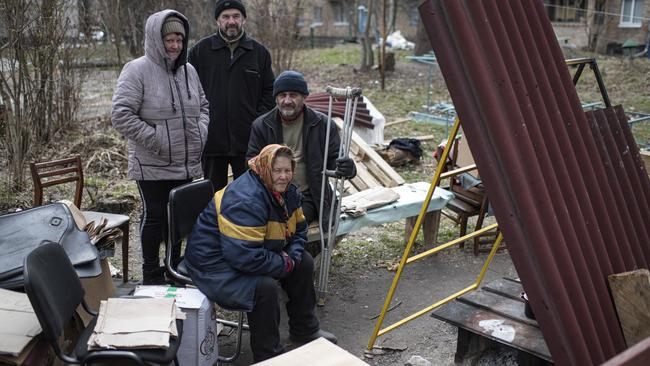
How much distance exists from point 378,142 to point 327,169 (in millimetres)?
4252

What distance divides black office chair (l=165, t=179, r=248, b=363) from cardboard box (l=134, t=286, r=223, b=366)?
21 cm

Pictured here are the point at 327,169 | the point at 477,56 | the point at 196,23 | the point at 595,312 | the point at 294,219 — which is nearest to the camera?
the point at 477,56

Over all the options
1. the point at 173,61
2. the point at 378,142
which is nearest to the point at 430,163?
the point at 378,142

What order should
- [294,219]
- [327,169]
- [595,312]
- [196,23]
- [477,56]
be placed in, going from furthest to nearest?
[196,23] → [327,169] → [294,219] → [595,312] → [477,56]

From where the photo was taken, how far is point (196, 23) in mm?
13008

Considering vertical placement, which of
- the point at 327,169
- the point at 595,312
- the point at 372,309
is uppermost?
the point at 327,169

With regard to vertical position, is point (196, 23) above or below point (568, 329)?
above

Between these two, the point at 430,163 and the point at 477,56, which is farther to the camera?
the point at 430,163

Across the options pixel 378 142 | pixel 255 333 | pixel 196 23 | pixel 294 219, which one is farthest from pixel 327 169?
pixel 196 23

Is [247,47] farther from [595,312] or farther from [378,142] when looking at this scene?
[378,142]

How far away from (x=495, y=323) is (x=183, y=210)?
1.89m

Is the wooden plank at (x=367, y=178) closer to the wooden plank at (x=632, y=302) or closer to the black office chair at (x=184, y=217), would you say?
the black office chair at (x=184, y=217)

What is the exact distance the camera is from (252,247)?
340 centimetres

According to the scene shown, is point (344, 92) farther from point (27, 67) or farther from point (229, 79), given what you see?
point (27, 67)
